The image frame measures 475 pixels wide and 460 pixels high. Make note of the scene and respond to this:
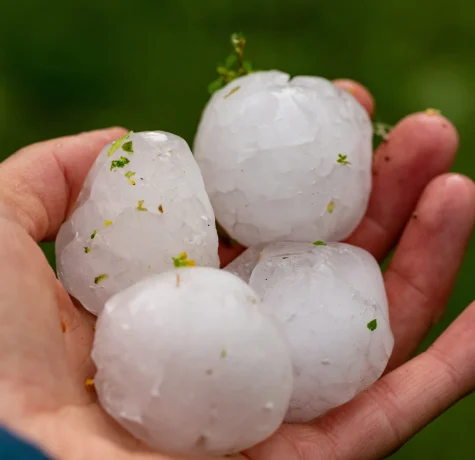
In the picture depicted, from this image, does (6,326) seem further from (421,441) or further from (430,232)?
(421,441)

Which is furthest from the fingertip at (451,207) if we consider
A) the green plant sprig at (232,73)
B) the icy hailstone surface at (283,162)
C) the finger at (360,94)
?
the green plant sprig at (232,73)

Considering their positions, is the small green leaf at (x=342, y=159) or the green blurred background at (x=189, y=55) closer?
the small green leaf at (x=342, y=159)

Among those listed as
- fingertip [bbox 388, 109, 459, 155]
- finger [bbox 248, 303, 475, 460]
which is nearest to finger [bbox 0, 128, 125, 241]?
finger [bbox 248, 303, 475, 460]

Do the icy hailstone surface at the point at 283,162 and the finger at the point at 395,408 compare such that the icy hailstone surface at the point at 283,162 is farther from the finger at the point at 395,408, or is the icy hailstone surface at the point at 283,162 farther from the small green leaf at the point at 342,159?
the finger at the point at 395,408

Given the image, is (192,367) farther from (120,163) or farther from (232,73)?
(232,73)

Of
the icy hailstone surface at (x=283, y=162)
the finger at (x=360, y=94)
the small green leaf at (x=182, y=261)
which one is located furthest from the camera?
the finger at (x=360, y=94)

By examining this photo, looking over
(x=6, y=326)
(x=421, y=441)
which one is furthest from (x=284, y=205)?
(x=421, y=441)

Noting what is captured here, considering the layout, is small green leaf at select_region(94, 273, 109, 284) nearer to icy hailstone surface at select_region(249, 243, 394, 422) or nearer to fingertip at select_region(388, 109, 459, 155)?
icy hailstone surface at select_region(249, 243, 394, 422)
